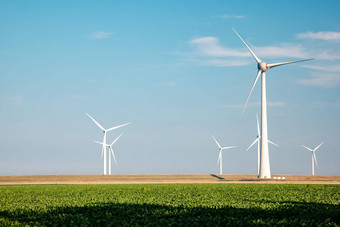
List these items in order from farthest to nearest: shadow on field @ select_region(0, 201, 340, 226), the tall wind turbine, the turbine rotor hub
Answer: the turbine rotor hub
the tall wind turbine
shadow on field @ select_region(0, 201, 340, 226)

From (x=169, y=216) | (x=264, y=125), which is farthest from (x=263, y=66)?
(x=169, y=216)

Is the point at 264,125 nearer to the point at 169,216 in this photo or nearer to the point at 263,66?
the point at 263,66

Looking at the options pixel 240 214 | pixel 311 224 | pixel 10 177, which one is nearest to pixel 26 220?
pixel 240 214

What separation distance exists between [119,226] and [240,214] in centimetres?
700

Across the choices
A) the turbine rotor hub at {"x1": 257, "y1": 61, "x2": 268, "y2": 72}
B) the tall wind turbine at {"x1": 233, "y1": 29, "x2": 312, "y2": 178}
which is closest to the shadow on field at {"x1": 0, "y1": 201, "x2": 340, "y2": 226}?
the tall wind turbine at {"x1": 233, "y1": 29, "x2": 312, "y2": 178}

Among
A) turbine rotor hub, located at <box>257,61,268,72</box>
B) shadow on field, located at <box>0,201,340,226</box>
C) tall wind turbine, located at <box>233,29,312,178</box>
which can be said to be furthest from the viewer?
turbine rotor hub, located at <box>257,61,268,72</box>

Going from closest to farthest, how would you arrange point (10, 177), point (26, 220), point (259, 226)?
point (259, 226) → point (26, 220) → point (10, 177)

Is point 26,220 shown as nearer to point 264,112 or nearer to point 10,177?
point 264,112

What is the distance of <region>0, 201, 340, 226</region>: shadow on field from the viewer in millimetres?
21078

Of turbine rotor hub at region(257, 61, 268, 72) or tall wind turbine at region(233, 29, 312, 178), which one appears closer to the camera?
tall wind turbine at region(233, 29, 312, 178)

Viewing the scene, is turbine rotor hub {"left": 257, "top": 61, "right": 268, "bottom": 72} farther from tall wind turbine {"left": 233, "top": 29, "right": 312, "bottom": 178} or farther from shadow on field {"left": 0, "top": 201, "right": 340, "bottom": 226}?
shadow on field {"left": 0, "top": 201, "right": 340, "bottom": 226}

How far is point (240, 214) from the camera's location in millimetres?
23844

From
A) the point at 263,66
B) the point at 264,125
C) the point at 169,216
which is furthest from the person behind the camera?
the point at 263,66

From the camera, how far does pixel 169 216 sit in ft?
76.4
